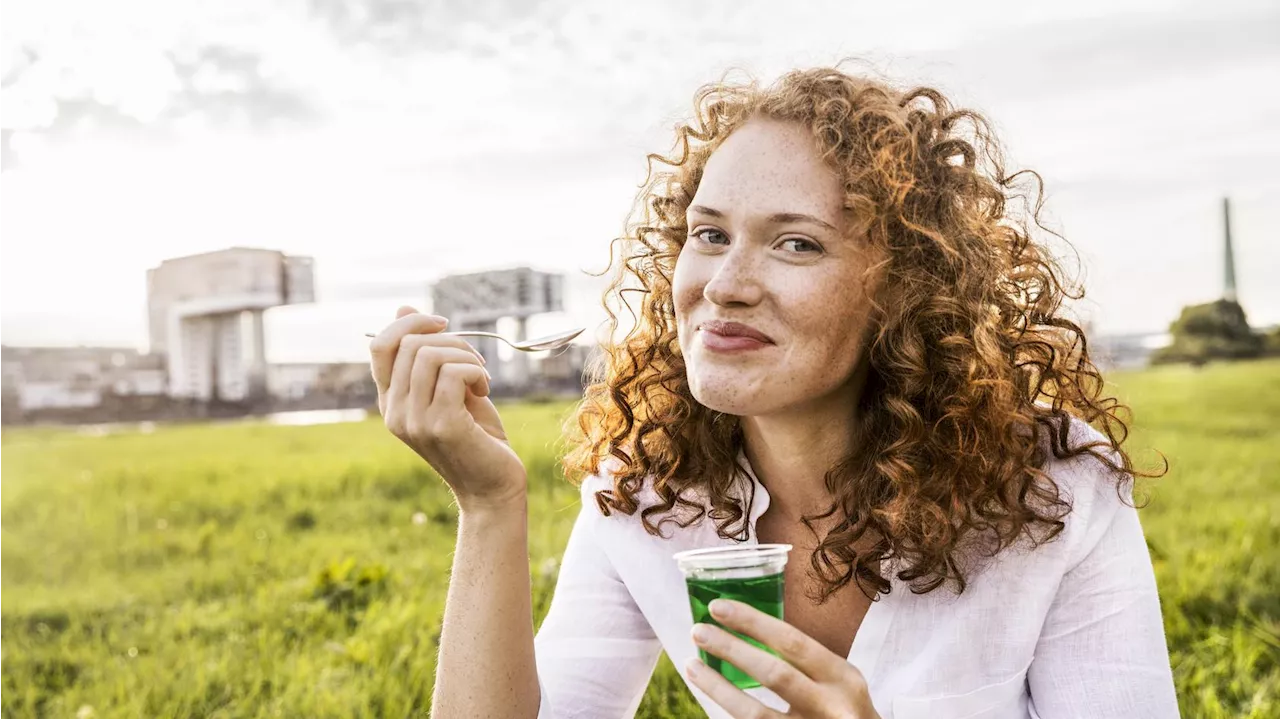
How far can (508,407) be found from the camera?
27.1 ft

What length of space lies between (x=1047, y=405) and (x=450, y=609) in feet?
4.50

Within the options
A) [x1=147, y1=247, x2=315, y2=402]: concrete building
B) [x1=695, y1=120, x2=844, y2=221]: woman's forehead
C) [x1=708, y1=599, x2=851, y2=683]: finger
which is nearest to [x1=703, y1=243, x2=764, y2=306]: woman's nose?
[x1=695, y1=120, x2=844, y2=221]: woman's forehead

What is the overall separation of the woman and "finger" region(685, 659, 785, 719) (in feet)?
1.08

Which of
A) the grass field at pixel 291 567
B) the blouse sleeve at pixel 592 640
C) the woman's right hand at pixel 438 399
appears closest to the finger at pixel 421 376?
the woman's right hand at pixel 438 399

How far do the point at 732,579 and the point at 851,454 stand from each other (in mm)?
769

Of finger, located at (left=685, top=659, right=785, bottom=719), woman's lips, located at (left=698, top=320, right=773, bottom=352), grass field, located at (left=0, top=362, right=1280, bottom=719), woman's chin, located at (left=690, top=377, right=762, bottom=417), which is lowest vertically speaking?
grass field, located at (left=0, top=362, right=1280, bottom=719)

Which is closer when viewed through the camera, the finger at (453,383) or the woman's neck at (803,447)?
the finger at (453,383)

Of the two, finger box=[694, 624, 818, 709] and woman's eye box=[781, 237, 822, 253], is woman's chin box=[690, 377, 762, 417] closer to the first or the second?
woman's eye box=[781, 237, 822, 253]

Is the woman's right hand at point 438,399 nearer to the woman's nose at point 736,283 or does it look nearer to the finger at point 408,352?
the finger at point 408,352

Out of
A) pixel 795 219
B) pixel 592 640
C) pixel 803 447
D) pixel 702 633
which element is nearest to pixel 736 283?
pixel 795 219

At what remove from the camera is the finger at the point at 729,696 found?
1448 millimetres

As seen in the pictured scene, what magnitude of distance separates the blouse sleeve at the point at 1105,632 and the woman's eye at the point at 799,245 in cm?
73

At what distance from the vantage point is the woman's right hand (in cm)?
171

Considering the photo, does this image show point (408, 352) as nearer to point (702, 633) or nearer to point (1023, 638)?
point (702, 633)
